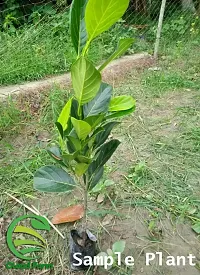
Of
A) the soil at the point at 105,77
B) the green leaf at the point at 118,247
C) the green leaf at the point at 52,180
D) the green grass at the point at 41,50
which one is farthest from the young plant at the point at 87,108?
the green grass at the point at 41,50

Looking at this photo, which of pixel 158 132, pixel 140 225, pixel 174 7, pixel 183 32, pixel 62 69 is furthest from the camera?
pixel 174 7

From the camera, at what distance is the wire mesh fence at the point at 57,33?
3338 millimetres

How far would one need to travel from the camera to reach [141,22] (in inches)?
201

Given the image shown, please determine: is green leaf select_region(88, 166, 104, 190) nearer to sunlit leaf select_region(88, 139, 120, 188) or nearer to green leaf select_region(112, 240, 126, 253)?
sunlit leaf select_region(88, 139, 120, 188)

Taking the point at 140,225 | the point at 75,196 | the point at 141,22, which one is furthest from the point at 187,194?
the point at 141,22

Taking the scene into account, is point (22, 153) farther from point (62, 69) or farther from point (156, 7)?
point (156, 7)

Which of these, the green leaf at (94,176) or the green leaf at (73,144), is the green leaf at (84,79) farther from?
the green leaf at (94,176)

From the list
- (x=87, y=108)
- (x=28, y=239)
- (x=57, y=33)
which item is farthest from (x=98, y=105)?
(x=57, y=33)

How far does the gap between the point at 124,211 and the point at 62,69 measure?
7.13 ft

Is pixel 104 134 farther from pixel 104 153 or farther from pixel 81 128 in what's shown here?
pixel 81 128

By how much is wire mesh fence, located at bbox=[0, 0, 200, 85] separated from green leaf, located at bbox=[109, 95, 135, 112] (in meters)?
2.19

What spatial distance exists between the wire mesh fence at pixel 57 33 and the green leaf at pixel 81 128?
2.23 m

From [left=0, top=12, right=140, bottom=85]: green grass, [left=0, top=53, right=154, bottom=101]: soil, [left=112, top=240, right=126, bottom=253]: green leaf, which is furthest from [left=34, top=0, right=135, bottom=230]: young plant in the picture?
[left=0, top=12, right=140, bottom=85]: green grass

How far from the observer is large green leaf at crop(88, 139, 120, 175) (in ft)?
4.17
